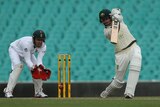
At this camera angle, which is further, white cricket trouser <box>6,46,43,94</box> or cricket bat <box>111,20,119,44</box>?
white cricket trouser <box>6,46,43,94</box>

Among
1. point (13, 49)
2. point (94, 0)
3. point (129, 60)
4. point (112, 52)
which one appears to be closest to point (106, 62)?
point (112, 52)

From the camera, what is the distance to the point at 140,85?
536 inches

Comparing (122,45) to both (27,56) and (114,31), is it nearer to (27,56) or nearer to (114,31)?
(114,31)

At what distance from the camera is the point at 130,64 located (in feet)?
34.4

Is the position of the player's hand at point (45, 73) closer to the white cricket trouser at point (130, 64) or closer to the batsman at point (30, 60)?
the batsman at point (30, 60)

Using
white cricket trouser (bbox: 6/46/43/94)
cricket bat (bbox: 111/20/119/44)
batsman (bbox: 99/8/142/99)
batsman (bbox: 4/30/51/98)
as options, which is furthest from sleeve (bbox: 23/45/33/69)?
cricket bat (bbox: 111/20/119/44)

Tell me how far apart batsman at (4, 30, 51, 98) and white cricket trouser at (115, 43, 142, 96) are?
140cm

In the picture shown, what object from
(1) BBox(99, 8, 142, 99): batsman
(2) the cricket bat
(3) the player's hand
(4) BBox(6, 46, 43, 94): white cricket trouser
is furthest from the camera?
(4) BBox(6, 46, 43, 94): white cricket trouser

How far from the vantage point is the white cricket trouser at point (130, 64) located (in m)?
10.5

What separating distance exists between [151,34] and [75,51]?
1.63 m

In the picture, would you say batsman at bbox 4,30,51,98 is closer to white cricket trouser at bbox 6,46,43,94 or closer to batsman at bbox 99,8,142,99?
white cricket trouser at bbox 6,46,43,94

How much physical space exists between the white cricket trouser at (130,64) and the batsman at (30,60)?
1.40 metres

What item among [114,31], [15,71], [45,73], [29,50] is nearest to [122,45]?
[114,31]

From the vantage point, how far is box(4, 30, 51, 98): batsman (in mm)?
11539
